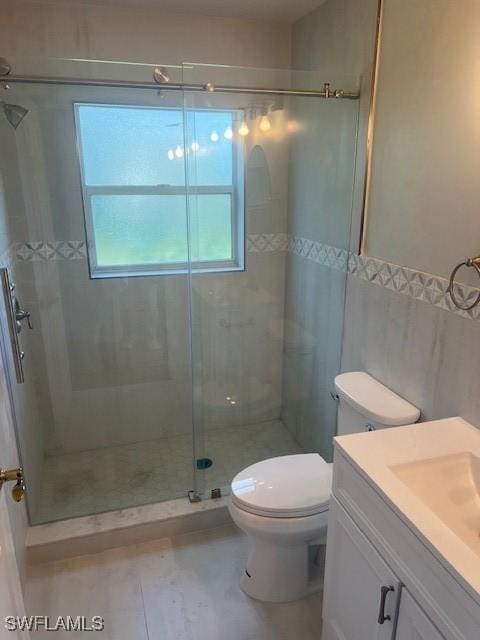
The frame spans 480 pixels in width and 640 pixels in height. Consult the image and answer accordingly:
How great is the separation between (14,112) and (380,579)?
2.43 m

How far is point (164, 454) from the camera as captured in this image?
268 centimetres

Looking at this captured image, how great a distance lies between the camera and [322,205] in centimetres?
235

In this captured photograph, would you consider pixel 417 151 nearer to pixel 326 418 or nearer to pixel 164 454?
pixel 326 418

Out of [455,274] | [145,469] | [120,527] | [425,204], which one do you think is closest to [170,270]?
[145,469]

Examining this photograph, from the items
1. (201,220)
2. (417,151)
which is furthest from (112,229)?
(417,151)

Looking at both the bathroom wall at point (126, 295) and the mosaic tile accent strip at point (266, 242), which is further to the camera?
the mosaic tile accent strip at point (266, 242)

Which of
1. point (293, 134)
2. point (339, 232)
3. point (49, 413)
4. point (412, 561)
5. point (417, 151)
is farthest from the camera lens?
point (49, 413)

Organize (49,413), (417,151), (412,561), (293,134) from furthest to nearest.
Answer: (49,413), (293,134), (417,151), (412,561)

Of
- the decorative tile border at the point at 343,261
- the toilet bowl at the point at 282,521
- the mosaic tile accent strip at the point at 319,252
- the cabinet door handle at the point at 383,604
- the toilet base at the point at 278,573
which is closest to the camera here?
the cabinet door handle at the point at 383,604

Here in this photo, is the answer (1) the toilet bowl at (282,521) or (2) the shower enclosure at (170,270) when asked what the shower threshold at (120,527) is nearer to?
(2) the shower enclosure at (170,270)

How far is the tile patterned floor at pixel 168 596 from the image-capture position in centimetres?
168

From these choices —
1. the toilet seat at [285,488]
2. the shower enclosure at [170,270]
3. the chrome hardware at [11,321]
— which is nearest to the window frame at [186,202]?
the shower enclosure at [170,270]

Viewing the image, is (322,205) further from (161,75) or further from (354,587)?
(354,587)

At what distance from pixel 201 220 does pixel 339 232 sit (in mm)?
743
